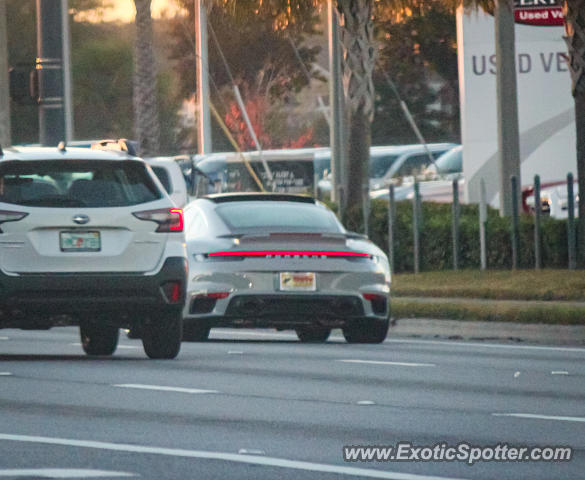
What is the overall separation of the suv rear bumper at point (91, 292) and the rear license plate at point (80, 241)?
0.22 m

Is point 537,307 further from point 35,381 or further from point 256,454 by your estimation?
point 256,454

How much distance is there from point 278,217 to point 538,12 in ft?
45.1

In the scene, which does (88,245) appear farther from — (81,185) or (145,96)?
(145,96)

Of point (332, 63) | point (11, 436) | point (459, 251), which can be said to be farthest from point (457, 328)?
point (332, 63)

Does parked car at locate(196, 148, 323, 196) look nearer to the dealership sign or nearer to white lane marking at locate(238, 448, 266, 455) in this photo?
the dealership sign

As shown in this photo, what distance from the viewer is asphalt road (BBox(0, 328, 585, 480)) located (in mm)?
8820

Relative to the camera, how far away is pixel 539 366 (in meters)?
14.9

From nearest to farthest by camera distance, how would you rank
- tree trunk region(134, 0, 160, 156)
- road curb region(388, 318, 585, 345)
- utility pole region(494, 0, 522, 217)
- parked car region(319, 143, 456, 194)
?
road curb region(388, 318, 585, 345), utility pole region(494, 0, 522, 217), tree trunk region(134, 0, 160, 156), parked car region(319, 143, 456, 194)

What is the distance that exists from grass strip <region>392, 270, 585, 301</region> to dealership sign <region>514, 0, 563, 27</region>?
578 centimetres

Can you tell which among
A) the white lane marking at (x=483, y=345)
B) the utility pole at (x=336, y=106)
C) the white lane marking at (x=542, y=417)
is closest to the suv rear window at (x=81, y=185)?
the white lane marking at (x=483, y=345)

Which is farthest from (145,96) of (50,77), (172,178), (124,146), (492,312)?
(124,146)

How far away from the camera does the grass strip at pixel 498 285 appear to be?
2202 centimetres

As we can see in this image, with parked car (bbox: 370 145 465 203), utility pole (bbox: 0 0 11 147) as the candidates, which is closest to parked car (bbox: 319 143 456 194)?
parked car (bbox: 370 145 465 203)

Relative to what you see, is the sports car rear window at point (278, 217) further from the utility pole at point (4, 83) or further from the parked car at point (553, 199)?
the utility pole at point (4, 83)
